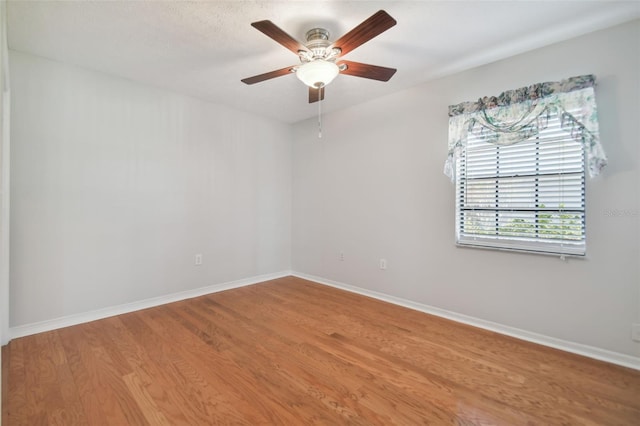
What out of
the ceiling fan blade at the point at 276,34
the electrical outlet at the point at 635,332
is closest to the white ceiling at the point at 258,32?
the ceiling fan blade at the point at 276,34

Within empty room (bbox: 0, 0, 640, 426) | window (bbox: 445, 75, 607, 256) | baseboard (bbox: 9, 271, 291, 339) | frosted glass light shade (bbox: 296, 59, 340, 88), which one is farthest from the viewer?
baseboard (bbox: 9, 271, 291, 339)

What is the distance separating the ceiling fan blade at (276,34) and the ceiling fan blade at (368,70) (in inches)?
14.6

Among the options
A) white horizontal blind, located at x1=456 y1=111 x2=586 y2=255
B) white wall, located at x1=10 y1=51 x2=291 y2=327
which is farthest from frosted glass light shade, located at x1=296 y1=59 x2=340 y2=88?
white wall, located at x1=10 y1=51 x2=291 y2=327

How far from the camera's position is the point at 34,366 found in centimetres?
209

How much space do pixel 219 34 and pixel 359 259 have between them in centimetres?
279

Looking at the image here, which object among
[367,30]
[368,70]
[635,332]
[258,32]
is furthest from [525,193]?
[258,32]

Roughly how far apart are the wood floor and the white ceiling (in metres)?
2.43

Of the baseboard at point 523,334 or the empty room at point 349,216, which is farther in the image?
the baseboard at point 523,334

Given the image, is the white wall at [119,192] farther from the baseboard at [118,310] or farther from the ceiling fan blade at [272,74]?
the ceiling fan blade at [272,74]

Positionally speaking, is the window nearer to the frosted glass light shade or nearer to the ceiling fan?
the ceiling fan

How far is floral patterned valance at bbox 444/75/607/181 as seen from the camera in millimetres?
2221

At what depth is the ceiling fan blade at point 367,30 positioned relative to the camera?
170 centimetres

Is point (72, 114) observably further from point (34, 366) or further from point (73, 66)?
point (34, 366)

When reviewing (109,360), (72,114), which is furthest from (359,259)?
(72,114)
